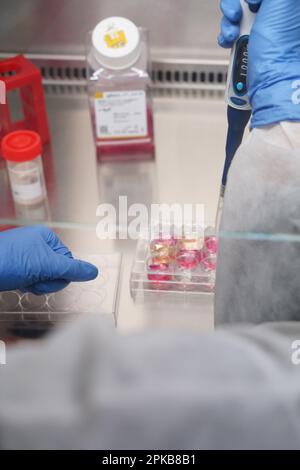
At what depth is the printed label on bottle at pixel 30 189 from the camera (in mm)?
1133

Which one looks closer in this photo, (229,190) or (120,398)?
(120,398)

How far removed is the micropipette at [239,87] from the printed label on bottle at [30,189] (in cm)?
41

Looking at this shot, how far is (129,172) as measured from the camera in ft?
4.14

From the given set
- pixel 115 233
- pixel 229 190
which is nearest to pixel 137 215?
pixel 115 233

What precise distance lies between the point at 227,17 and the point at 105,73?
0.40 metres

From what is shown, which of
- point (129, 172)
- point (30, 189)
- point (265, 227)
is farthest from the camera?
point (129, 172)

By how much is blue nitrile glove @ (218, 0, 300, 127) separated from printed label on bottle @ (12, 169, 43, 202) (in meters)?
0.53

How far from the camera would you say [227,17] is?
34.8 inches

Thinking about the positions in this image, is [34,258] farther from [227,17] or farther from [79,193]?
[227,17]

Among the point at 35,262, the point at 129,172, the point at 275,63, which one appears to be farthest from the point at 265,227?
the point at 129,172

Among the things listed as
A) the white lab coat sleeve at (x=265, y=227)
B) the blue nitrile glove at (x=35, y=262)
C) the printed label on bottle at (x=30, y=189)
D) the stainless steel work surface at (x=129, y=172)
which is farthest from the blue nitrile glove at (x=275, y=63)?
the printed label on bottle at (x=30, y=189)

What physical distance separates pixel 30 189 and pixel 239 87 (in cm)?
49

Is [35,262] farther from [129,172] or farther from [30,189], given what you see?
[129,172]

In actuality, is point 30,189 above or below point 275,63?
below
